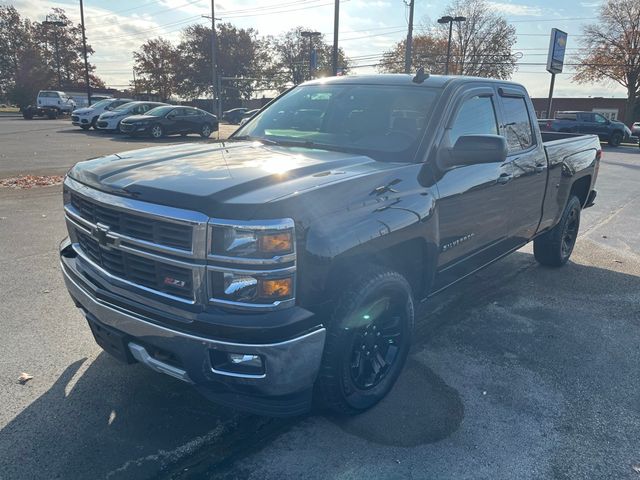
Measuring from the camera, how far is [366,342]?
9.95 ft

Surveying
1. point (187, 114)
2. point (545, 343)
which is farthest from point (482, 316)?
point (187, 114)

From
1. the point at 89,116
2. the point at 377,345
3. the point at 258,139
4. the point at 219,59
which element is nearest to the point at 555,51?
the point at 89,116

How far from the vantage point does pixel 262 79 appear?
75125 mm

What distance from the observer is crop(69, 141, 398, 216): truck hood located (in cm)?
242

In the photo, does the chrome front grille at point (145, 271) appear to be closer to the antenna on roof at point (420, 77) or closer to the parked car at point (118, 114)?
the antenna on roof at point (420, 77)

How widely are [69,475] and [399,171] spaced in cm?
236

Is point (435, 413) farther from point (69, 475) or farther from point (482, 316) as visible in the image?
point (69, 475)

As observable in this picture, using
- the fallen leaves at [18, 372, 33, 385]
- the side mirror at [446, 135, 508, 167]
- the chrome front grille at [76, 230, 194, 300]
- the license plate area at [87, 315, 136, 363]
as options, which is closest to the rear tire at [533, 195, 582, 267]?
the side mirror at [446, 135, 508, 167]

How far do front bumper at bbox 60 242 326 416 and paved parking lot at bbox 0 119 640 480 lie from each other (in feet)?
1.27

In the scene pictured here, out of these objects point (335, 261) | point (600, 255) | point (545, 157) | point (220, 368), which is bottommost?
point (600, 255)

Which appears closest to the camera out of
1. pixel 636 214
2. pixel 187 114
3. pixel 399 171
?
pixel 399 171

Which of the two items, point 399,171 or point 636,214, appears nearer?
point 399,171

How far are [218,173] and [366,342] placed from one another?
4.20ft

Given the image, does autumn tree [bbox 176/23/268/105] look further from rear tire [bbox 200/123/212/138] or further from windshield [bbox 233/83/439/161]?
windshield [bbox 233/83/439/161]
